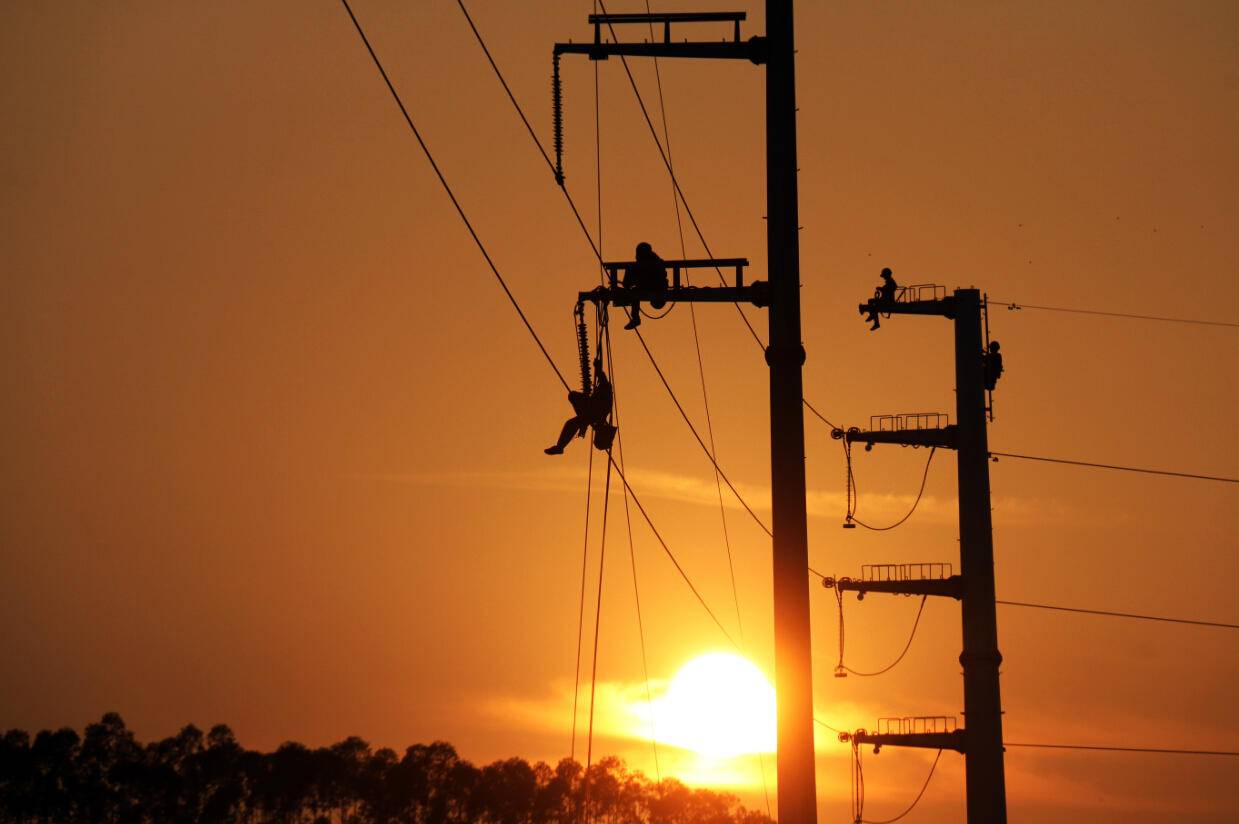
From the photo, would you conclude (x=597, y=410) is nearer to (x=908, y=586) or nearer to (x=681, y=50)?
(x=681, y=50)

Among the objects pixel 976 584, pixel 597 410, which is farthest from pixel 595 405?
pixel 976 584

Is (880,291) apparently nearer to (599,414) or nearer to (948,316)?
(948,316)

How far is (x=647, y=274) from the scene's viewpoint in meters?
24.7

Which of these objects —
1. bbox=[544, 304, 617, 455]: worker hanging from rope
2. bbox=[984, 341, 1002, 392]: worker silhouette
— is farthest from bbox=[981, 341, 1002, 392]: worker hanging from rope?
bbox=[544, 304, 617, 455]: worker hanging from rope

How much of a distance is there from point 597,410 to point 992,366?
2515cm

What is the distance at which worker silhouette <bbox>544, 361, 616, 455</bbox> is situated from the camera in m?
27.1

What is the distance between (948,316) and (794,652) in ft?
103

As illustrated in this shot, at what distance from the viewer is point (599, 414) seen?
27.2 metres

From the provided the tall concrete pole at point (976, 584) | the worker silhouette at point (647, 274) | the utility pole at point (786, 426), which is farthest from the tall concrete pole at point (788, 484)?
the tall concrete pole at point (976, 584)

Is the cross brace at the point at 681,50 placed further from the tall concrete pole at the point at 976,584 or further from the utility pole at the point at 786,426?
the tall concrete pole at the point at 976,584

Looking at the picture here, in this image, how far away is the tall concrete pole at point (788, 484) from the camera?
21500 mm

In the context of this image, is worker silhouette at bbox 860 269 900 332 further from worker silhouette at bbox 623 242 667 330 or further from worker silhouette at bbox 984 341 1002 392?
worker silhouette at bbox 623 242 667 330

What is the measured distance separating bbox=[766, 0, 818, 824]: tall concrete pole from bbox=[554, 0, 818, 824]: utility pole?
0.5 inches

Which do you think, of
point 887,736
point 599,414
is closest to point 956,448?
point 887,736
